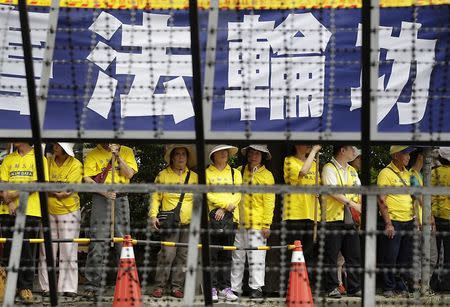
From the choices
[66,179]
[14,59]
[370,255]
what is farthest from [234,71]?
[66,179]

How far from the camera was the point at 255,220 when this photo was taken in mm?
7945

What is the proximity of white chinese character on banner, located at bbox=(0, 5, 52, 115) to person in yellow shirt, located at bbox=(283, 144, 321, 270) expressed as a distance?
9.42 ft

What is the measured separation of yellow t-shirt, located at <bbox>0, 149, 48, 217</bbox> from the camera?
311 inches

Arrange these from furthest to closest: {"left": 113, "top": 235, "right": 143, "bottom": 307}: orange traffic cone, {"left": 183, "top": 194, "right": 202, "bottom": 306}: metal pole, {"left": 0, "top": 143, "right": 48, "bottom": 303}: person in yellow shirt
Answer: {"left": 0, "top": 143, "right": 48, "bottom": 303}: person in yellow shirt < {"left": 113, "top": 235, "right": 143, "bottom": 307}: orange traffic cone < {"left": 183, "top": 194, "right": 202, "bottom": 306}: metal pole

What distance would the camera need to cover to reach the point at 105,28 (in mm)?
6070

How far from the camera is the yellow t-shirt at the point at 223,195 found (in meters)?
7.96

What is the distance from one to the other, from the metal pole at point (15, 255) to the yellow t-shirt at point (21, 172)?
117 inches

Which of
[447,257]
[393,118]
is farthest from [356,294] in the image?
[393,118]

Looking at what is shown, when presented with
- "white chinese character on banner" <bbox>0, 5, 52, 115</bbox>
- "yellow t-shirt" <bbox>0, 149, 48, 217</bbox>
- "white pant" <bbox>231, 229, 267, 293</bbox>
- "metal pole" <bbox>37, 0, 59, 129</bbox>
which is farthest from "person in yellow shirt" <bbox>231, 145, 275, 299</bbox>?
"metal pole" <bbox>37, 0, 59, 129</bbox>

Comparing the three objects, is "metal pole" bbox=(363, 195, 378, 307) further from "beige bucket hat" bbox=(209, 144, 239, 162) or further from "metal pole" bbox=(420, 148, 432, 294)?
"beige bucket hat" bbox=(209, 144, 239, 162)

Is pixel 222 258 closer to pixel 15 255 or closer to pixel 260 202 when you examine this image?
pixel 260 202

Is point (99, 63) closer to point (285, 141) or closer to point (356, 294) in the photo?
point (285, 141)

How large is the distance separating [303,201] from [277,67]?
7.11ft

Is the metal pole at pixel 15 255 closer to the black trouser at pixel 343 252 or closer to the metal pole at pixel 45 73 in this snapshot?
the metal pole at pixel 45 73
